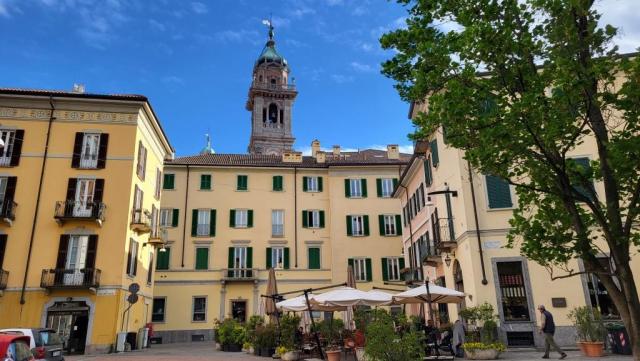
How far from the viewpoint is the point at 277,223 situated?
3562 cm

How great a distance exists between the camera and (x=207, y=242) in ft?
112

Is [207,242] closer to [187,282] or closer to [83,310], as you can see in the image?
[187,282]

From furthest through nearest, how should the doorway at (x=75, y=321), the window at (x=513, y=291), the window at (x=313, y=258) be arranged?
the window at (x=313, y=258) < the doorway at (x=75, y=321) < the window at (x=513, y=291)

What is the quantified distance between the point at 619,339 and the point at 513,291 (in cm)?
380

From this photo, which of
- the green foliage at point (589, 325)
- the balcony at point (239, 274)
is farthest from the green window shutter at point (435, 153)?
the balcony at point (239, 274)

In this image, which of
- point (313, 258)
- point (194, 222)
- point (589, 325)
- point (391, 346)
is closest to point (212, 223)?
point (194, 222)

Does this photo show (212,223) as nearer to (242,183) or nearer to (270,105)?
(242,183)

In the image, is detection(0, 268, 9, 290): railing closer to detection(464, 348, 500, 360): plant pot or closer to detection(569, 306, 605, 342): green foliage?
detection(464, 348, 500, 360): plant pot

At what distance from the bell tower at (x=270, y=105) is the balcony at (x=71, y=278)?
1812 inches

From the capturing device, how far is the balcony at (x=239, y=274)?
33094 mm

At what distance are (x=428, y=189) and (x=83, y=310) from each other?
17837 mm

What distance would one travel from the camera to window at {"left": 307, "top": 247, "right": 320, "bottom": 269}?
34875 mm

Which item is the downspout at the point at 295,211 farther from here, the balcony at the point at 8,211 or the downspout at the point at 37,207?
the balcony at the point at 8,211

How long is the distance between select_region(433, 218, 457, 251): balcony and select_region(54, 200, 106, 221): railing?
53.6 feet
